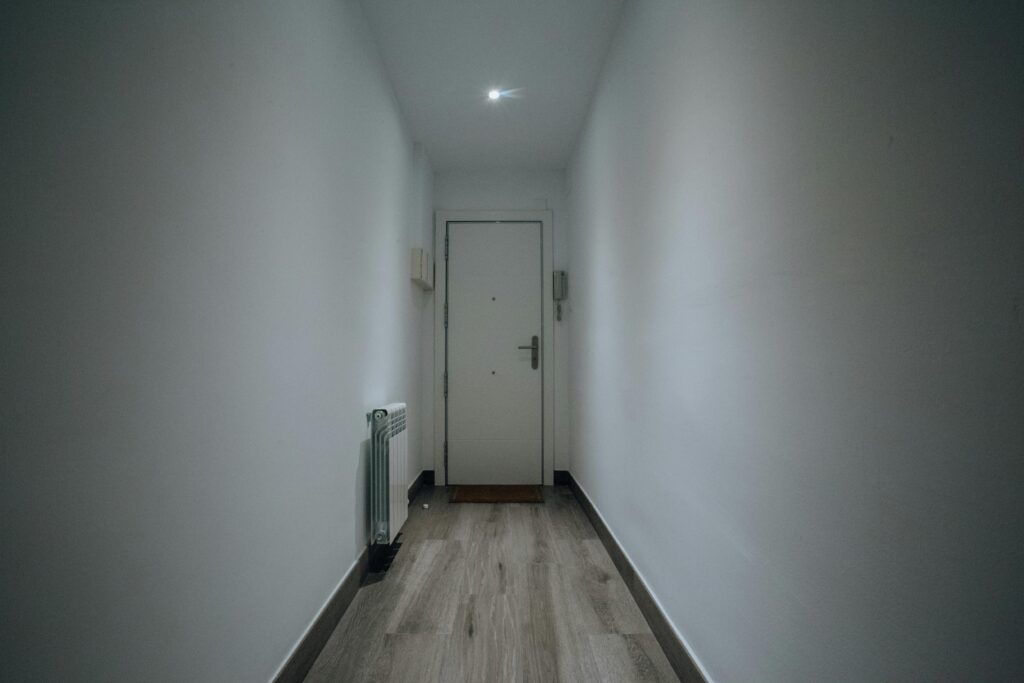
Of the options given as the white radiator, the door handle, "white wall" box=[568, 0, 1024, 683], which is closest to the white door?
the door handle

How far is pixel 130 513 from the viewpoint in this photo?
2.92ft

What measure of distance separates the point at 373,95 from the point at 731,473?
8.08 feet

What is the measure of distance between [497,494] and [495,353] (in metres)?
1.18

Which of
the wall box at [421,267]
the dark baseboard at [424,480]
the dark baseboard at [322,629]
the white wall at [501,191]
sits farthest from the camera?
the white wall at [501,191]

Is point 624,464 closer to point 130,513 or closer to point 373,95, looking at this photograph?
point 130,513

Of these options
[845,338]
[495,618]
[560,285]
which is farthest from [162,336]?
[560,285]

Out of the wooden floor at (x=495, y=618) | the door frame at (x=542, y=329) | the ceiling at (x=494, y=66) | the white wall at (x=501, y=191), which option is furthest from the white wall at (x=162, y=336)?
the white wall at (x=501, y=191)

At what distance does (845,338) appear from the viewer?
855 millimetres

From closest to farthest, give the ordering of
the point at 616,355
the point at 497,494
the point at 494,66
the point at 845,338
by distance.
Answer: the point at 845,338 < the point at 616,355 < the point at 494,66 < the point at 497,494

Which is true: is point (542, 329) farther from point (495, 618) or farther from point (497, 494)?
point (495, 618)

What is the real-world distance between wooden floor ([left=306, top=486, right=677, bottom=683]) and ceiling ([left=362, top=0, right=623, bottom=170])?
2.74 meters

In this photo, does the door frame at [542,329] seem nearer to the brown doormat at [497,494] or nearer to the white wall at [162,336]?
the brown doormat at [497,494]

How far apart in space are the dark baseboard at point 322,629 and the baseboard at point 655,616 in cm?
120

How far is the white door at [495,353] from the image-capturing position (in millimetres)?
4316
